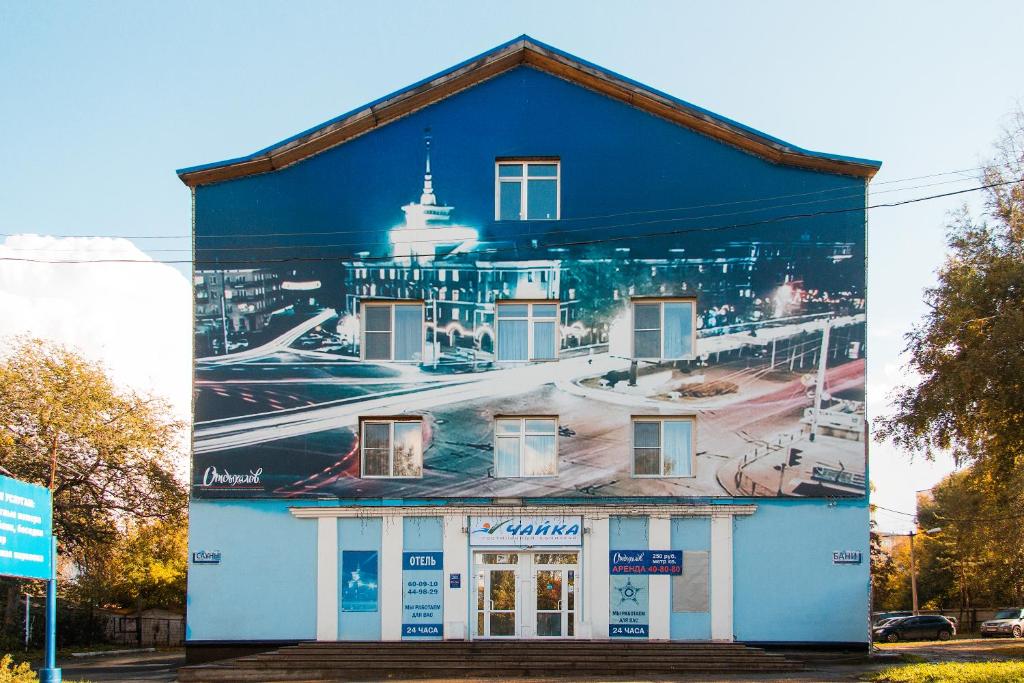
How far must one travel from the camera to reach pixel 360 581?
86.7 ft

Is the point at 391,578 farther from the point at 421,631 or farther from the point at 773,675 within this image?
the point at 773,675

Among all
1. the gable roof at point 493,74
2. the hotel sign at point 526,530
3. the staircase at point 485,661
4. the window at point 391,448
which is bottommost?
the staircase at point 485,661

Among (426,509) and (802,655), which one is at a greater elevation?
(426,509)

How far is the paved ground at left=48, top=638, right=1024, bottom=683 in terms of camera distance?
2311 centimetres

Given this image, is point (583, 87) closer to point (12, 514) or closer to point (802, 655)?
point (802, 655)

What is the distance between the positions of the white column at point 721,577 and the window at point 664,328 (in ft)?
13.9

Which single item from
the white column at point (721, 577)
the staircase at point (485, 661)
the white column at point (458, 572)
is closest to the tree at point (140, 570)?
the staircase at point (485, 661)

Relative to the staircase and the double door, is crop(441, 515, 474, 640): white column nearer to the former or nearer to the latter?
the double door

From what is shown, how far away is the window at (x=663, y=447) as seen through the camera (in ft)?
88.0

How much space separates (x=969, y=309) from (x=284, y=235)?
16.7m

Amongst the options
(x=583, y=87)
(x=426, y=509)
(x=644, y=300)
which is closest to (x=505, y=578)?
(x=426, y=509)

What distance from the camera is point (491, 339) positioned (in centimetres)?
2719

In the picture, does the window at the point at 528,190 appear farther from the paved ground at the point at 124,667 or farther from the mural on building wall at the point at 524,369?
the paved ground at the point at 124,667

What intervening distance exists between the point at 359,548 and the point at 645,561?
696cm
